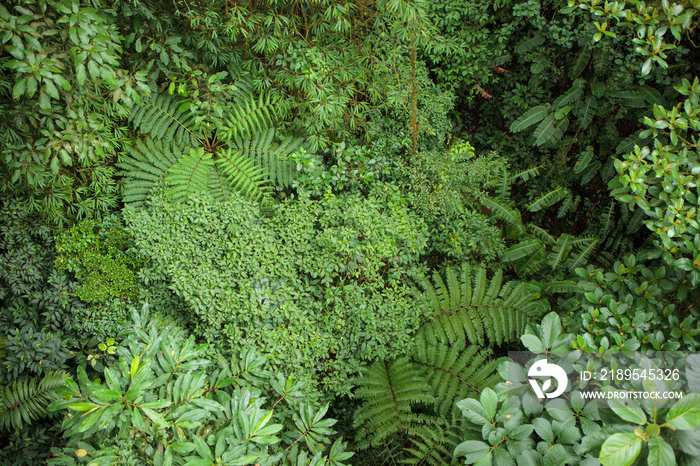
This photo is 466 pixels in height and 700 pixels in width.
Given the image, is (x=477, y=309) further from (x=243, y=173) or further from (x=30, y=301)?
(x=30, y=301)

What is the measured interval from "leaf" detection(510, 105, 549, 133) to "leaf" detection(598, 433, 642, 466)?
4.14 m

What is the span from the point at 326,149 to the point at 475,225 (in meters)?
1.80

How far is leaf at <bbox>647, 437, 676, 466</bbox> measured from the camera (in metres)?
1.34

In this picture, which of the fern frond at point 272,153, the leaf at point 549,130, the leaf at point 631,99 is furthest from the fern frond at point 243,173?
the leaf at point 631,99

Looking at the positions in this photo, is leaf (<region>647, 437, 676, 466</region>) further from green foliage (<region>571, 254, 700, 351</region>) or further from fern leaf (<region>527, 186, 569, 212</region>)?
fern leaf (<region>527, 186, 569, 212</region>)

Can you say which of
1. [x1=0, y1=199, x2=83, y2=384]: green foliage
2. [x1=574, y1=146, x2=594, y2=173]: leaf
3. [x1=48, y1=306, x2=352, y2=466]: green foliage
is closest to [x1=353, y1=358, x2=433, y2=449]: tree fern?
[x1=48, y1=306, x2=352, y2=466]: green foliage

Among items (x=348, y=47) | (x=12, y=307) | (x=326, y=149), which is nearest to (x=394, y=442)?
(x=326, y=149)

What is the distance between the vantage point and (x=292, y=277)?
10.3 feet

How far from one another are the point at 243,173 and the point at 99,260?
158 cm

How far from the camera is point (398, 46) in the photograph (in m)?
4.37

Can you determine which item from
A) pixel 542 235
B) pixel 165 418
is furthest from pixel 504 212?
pixel 165 418

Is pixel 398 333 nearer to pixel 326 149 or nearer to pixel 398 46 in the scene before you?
pixel 326 149

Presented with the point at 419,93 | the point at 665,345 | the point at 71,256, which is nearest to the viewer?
the point at 665,345

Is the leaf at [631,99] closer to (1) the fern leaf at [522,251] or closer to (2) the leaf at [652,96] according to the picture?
(2) the leaf at [652,96]
